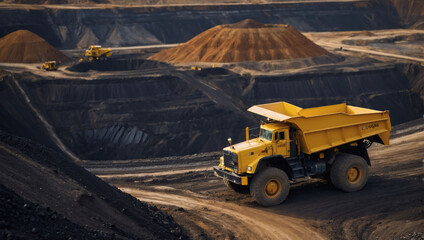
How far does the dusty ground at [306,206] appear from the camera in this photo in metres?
13.7

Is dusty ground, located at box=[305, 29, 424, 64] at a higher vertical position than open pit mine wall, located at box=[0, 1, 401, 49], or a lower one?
lower

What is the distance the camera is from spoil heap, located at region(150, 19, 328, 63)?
1608 inches

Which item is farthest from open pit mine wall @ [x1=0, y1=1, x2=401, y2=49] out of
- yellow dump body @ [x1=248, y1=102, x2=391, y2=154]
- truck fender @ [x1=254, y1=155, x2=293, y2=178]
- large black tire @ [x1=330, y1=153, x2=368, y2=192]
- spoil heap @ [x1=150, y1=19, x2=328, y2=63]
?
large black tire @ [x1=330, y1=153, x2=368, y2=192]

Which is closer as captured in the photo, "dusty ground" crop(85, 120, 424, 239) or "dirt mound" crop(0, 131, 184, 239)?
"dirt mound" crop(0, 131, 184, 239)

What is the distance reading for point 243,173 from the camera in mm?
15250

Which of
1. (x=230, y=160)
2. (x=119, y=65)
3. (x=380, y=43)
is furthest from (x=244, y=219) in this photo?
(x=380, y=43)

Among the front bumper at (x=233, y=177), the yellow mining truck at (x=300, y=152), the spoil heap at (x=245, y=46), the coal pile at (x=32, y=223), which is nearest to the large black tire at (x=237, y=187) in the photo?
the yellow mining truck at (x=300, y=152)

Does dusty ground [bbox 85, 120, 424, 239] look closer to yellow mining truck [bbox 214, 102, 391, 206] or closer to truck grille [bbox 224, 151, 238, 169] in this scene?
yellow mining truck [bbox 214, 102, 391, 206]

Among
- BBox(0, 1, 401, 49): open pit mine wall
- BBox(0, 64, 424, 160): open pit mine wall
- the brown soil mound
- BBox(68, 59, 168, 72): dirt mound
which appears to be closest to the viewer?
BBox(0, 64, 424, 160): open pit mine wall

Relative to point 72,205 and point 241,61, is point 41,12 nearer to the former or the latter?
point 241,61

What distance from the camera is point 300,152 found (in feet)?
51.9

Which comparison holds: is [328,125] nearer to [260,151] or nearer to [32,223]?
[260,151]

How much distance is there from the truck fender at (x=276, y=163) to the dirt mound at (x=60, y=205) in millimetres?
3388

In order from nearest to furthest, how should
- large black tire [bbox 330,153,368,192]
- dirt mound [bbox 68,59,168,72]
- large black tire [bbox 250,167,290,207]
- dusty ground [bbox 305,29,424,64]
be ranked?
large black tire [bbox 250,167,290,207] < large black tire [bbox 330,153,368,192] < dirt mound [bbox 68,59,168,72] < dusty ground [bbox 305,29,424,64]
